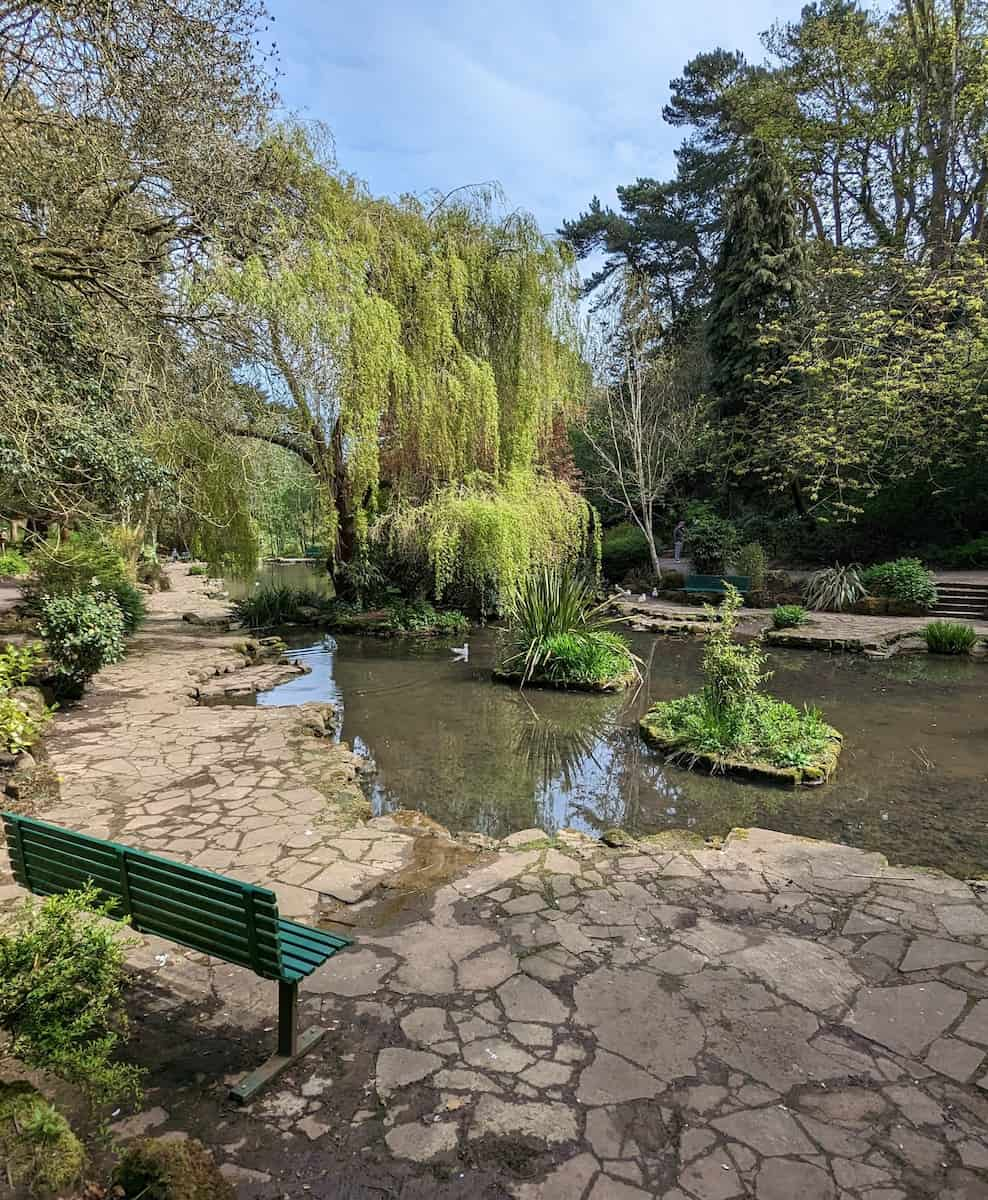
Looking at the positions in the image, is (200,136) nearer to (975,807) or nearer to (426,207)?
(426,207)

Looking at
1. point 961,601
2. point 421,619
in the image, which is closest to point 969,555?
point 961,601

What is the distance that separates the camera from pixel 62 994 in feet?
5.96

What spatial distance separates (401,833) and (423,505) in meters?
7.87

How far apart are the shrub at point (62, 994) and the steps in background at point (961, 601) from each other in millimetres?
14137

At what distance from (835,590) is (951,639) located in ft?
12.8

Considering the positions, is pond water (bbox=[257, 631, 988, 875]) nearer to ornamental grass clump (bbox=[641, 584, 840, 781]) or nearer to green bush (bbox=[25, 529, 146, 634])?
ornamental grass clump (bbox=[641, 584, 840, 781])

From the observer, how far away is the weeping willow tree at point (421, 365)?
9523 mm

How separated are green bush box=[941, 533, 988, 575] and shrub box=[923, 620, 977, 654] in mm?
6302

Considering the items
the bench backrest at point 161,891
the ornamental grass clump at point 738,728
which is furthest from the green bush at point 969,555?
the bench backrest at point 161,891

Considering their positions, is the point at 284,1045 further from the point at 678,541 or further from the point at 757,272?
the point at 678,541

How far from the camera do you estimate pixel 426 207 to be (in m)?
11.5

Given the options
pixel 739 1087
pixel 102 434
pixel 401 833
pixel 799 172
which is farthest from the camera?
pixel 799 172


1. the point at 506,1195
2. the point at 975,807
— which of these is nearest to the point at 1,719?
the point at 506,1195

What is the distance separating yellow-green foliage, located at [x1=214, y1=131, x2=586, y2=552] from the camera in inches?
370
